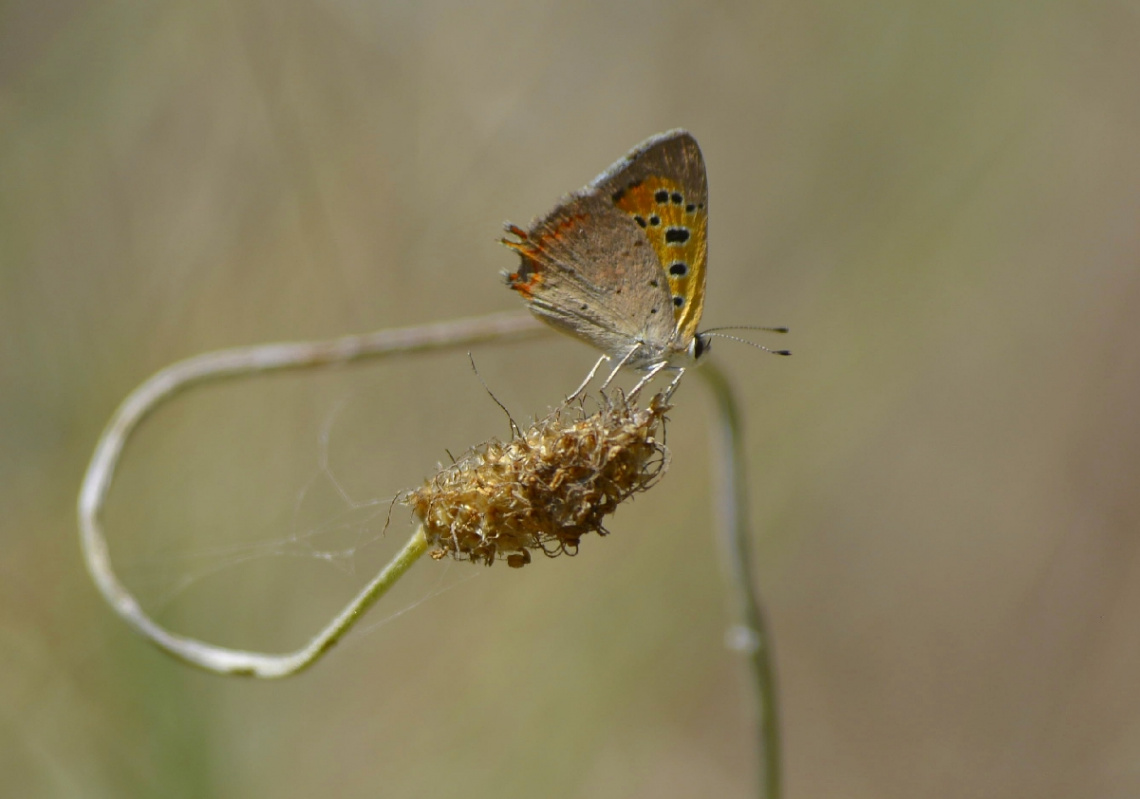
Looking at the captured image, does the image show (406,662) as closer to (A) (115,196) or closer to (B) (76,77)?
(A) (115,196)

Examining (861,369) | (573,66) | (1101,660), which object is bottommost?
(1101,660)

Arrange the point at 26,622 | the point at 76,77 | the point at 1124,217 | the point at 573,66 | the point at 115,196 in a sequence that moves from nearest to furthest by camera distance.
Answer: the point at 26,622 → the point at 76,77 → the point at 115,196 → the point at 573,66 → the point at 1124,217

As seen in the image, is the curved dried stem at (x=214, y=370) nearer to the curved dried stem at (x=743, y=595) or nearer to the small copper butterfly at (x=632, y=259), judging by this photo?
the small copper butterfly at (x=632, y=259)

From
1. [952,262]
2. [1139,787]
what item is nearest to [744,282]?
[952,262]

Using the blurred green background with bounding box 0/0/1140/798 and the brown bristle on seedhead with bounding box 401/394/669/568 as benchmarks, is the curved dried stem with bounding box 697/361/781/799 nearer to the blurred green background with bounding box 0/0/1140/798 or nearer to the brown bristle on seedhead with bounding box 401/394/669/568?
the brown bristle on seedhead with bounding box 401/394/669/568

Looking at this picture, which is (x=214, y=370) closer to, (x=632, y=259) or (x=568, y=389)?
(x=632, y=259)

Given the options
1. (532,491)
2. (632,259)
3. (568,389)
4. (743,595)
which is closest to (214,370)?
(632,259)
